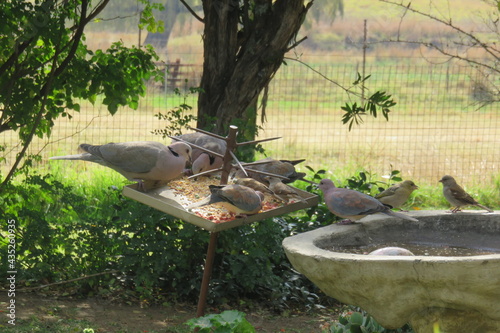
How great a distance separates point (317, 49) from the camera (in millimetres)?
25750

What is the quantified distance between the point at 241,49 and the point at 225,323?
410cm

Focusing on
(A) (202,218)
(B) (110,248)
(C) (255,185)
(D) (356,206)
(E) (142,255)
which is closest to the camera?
(A) (202,218)

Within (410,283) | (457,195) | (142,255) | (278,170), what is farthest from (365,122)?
(410,283)

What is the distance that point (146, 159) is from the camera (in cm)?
444

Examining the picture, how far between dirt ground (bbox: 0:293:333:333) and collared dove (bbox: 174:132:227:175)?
126cm

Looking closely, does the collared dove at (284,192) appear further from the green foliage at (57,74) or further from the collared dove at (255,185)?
the green foliage at (57,74)

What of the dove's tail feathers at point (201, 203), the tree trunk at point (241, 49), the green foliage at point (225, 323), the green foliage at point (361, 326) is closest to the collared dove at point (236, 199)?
the dove's tail feathers at point (201, 203)

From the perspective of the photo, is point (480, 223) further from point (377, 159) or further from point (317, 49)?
point (317, 49)

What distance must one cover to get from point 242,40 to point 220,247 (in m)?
2.26

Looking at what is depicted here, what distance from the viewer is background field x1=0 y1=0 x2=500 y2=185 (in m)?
11.3

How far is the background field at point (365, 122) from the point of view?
1128 centimetres

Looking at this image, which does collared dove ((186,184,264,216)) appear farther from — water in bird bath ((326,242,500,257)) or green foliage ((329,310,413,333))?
green foliage ((329,310,413,333))

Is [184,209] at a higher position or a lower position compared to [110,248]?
higher

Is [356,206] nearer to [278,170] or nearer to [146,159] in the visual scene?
[278,170]
